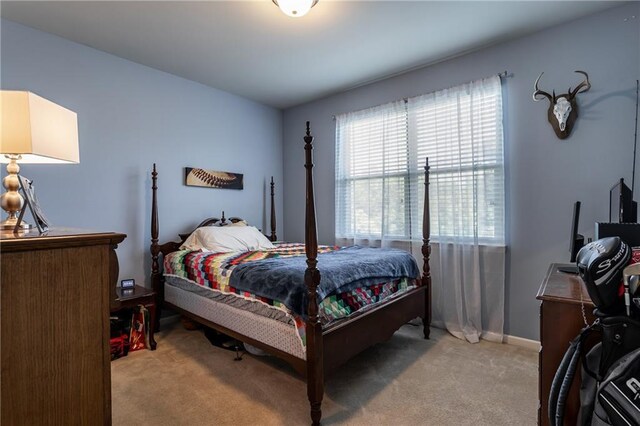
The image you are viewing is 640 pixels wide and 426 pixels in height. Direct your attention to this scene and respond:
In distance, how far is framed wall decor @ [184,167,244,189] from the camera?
355cm

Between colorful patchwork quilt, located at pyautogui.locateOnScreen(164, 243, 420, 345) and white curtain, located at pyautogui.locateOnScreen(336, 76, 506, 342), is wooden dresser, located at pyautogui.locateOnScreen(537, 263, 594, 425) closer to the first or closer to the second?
colorful patchwork quilt, located at pyautogui.locateOnScreen(164, 243, 420, 345)

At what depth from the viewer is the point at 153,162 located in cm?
329

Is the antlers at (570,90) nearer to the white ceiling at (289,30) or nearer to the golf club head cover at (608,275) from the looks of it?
the white ceiling at (289,30)

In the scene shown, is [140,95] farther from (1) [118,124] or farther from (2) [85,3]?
(2) [85,3]

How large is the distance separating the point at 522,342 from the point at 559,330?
5.91ft

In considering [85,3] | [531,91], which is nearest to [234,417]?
[85,3]

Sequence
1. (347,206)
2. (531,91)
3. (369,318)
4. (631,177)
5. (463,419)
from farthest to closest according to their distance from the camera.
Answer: (347,206)
(531,91)
(631,177)
(369,318)
(463,419)

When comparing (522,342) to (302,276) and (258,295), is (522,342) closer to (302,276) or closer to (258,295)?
(302,276)

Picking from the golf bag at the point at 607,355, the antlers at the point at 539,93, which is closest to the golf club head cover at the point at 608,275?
the golf bag at the point at 607,355

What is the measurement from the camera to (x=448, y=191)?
121 inches

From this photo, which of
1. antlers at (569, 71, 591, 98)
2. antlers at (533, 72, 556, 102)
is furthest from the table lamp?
antlers at (569, 71, 591, 98)

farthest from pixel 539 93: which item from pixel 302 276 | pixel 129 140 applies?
pixel 129 140

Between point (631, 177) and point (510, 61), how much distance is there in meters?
1.33

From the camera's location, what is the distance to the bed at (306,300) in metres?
1.79
